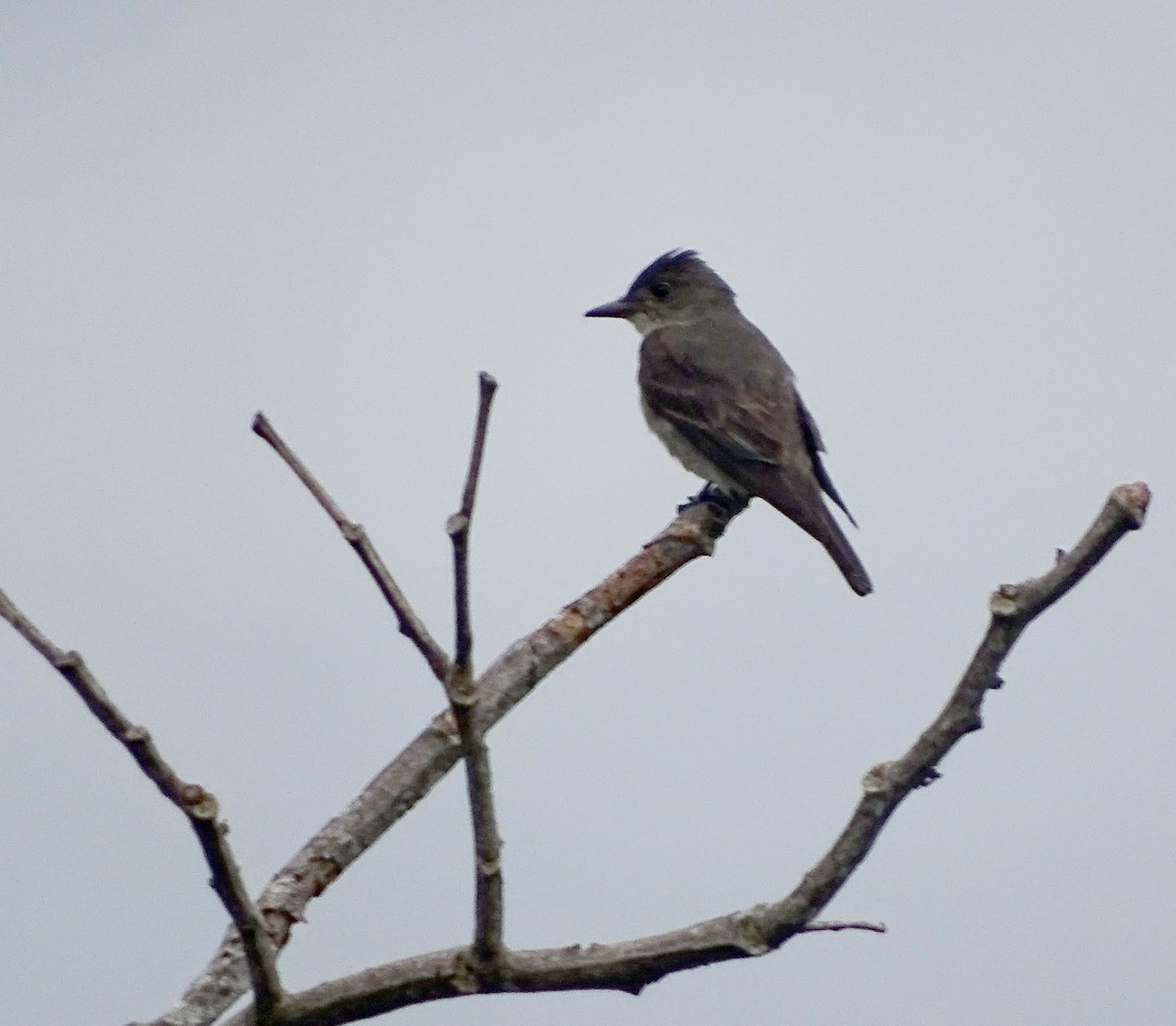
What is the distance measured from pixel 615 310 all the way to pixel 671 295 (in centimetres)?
39

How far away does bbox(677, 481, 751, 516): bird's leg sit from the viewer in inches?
353

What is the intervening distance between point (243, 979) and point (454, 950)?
2.06 ft

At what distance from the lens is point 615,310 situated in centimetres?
1307

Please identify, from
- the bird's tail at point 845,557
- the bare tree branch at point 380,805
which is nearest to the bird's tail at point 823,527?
the bird's tail at point 845,557

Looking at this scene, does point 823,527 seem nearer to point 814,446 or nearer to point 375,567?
point 814,446

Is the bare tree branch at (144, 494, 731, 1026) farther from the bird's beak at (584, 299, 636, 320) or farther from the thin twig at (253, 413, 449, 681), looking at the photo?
the bird's beak at (584, 299, 636, 320)

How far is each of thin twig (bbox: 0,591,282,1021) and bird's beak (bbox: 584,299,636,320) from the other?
9.55 metres

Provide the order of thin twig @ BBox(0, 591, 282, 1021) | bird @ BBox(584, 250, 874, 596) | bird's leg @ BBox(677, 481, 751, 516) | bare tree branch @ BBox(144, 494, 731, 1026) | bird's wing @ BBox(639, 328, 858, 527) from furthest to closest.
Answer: bird's wing @ BBox(639, 328, 858, 527) → bird @ BBox(584, 250, 874, 596) → bird's leg @ BBox(677, 481, 751, 516) → bare tree branch @ BBox(144, 494, 731, 1026) → thin twig @ BBox(0, 591, 282, 1021)

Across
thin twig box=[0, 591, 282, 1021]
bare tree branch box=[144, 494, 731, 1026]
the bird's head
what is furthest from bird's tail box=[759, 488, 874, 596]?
thin twig box=[0, 591, 282, 1021]

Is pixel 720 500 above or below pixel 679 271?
below

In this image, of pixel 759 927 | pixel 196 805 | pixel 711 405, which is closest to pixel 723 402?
pixel 711 405

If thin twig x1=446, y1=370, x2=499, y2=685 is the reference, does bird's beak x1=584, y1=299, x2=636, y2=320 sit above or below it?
above

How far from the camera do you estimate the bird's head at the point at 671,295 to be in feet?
42.5

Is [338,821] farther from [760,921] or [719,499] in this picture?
[719,499]
